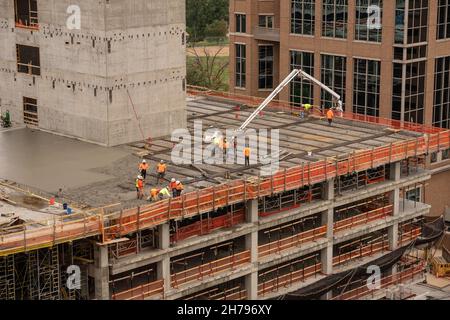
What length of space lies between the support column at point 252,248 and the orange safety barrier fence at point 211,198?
162 centimetres

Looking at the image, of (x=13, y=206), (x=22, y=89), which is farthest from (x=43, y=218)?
(x=22, y=89)

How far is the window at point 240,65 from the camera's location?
85.6 metres

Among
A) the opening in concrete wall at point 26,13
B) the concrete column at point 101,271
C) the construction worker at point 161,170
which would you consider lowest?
the concrete column at point 101,271

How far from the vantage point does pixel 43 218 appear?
4275 centimetres

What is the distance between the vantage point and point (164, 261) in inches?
1794

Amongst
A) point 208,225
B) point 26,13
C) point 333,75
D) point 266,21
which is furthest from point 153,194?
point 266,21

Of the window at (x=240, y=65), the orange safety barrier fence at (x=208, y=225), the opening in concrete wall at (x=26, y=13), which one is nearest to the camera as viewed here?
the orange safety barrier fence at (x=208, y=225)

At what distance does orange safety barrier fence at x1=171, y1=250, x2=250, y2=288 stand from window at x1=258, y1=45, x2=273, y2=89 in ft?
122

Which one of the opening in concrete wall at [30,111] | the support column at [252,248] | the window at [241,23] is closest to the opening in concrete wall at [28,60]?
the opening in concrete wall at [30,111]

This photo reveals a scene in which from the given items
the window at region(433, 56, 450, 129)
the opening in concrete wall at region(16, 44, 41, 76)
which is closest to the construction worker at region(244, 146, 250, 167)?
the opening in concrete wall at region(16, 44, 41, 76)

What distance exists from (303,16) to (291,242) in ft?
100

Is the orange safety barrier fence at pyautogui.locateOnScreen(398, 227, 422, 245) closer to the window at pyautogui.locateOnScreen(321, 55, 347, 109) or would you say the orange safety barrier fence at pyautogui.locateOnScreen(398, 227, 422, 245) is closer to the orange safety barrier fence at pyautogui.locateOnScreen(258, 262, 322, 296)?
the orange safety barrier fence at pyautogui.locateOnScreen(258, 262, 322, 296)

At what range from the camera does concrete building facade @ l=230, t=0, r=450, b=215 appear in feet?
235

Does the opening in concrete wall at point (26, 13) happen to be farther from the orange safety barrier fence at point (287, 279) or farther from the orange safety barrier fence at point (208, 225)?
the orange safety barrier fence at point (287, 279)
